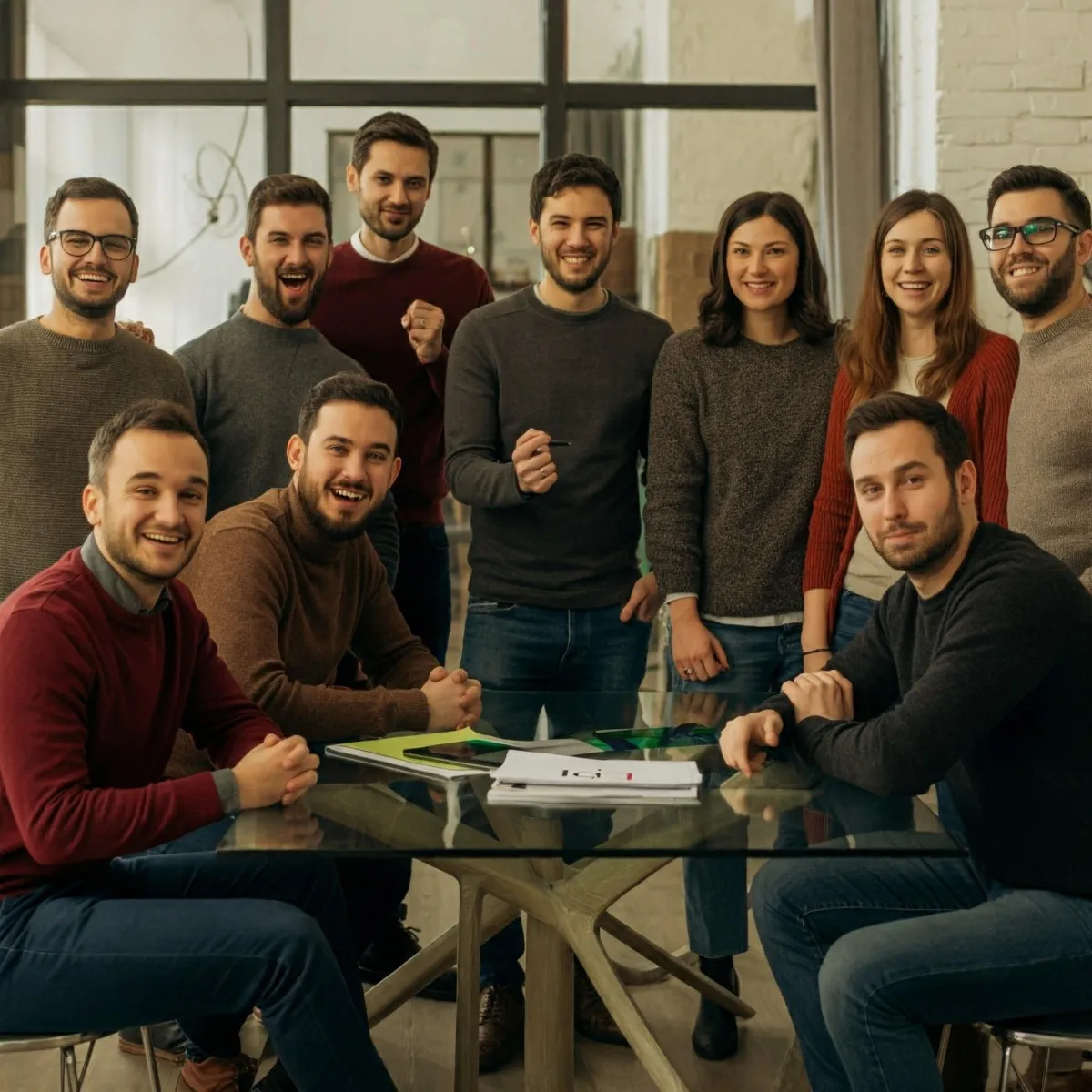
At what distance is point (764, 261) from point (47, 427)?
1.44m

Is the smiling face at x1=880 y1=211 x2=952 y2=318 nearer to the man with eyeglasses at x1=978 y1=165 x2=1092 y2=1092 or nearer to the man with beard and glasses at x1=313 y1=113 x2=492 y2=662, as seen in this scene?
the man with eyeglasses at x1=978 y1=165 x2=1092 y2=1092

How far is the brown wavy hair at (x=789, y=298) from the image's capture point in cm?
295

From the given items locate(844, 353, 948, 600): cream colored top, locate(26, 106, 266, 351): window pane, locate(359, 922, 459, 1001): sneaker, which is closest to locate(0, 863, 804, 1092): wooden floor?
locate(359, 922, 459, 1001): sneaker

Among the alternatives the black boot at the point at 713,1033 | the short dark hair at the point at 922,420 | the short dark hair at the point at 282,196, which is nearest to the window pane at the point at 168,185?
the short dark hair at the point at 282,196

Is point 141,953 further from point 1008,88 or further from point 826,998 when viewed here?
point 1008,88

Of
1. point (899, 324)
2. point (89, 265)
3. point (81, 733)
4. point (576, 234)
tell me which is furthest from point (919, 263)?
point (81, 733)

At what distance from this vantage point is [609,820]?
1.87 meters

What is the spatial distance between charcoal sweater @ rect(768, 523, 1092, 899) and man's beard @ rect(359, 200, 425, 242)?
1.77m

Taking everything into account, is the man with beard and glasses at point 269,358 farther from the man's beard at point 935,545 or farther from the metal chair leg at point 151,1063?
the man's beard at point 935,545

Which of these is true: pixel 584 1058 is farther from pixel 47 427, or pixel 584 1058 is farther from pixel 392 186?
pixel 392 186

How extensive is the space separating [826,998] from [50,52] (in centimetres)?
430

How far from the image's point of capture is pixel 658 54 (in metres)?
5.05

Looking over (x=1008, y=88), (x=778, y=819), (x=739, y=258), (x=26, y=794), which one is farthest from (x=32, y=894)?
(x=1008, y=88)

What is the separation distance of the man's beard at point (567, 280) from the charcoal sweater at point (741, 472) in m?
0.27
